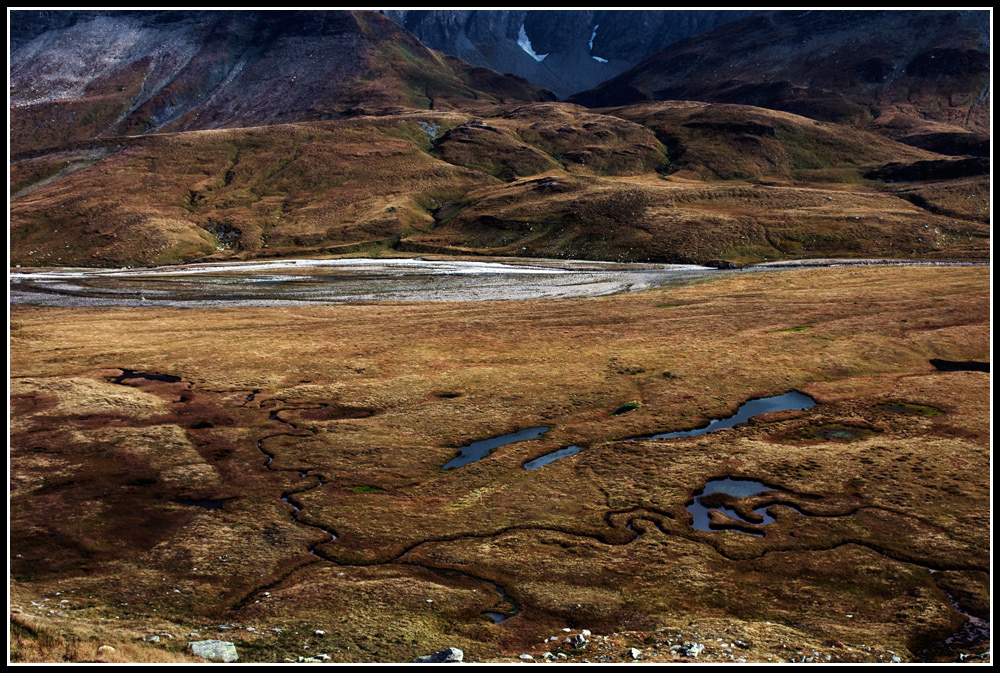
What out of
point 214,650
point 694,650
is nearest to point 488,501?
point 694,650

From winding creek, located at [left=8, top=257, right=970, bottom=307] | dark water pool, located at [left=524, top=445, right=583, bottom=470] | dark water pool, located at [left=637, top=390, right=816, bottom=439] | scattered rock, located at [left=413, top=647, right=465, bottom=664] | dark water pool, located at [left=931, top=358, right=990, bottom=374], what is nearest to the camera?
scattered rock, located at [left=413, top=647, right=465, bottom=664]

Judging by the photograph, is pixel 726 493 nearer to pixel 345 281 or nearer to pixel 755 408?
pixel 755 408

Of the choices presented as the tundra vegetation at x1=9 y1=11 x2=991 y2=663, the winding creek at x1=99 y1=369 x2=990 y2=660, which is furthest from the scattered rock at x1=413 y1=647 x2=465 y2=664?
the winding creek at x1=99 y1=369 x2=990 y2=660

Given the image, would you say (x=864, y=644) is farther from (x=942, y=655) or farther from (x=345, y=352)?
(x=345, y=352)

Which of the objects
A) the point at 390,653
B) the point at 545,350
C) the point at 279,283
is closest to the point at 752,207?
the point at 279,283

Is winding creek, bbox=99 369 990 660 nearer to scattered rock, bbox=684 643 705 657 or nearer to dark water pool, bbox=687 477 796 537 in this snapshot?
dark water pool, bbox=687 477 796 537
